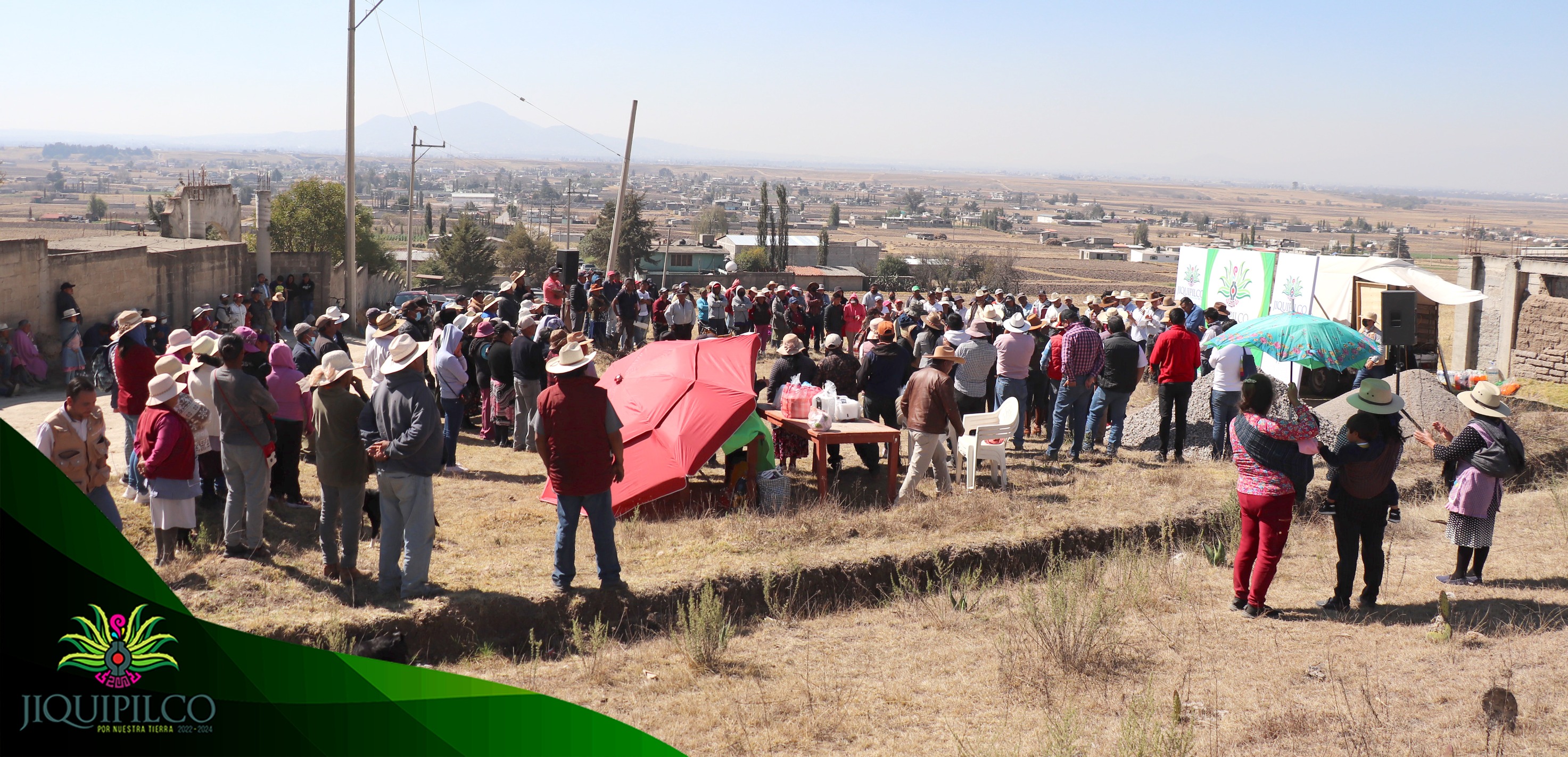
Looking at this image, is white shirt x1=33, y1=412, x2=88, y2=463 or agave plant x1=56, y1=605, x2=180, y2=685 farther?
white shirt x1=33, y1=412, x2=88, y2=463

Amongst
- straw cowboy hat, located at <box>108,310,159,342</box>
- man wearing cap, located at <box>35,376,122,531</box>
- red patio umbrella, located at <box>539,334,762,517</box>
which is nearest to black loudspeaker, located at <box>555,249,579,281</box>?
red patio umbrella, located at <box>539,334,762,517</box>

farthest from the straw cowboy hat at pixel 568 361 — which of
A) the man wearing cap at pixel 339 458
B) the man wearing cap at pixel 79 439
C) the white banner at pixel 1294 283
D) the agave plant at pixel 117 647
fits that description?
the white banner at pixel 1294 283

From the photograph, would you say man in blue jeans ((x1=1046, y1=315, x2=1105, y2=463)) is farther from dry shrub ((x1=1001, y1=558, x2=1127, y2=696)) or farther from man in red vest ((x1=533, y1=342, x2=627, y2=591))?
man in red vest ((x1=533, y1=342, x2=627, y2=591))

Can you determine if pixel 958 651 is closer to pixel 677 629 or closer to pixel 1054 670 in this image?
pixel 1054 670

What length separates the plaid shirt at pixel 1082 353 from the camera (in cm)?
1023

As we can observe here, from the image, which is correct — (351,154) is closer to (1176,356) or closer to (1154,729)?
(1176,356)

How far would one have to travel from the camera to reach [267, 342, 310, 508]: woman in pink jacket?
7867mm

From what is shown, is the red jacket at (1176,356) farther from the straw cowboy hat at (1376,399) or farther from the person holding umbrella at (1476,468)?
the straw cowboy hat at (1376,399)

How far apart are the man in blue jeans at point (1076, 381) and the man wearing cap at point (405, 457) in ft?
21.2

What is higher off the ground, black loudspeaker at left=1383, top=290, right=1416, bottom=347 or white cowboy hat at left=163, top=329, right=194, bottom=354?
black loudspeaker at left=1383, top=290, right=1416, bottom=347

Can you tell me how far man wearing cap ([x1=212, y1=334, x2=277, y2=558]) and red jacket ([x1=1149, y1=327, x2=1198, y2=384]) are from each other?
781 centimetres

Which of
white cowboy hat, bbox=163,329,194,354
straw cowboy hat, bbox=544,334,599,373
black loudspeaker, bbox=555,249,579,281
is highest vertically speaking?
black loudspeaker, bbox=555,249,579,281

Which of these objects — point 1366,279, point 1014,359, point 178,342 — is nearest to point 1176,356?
point 1014,359

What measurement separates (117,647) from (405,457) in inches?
129
